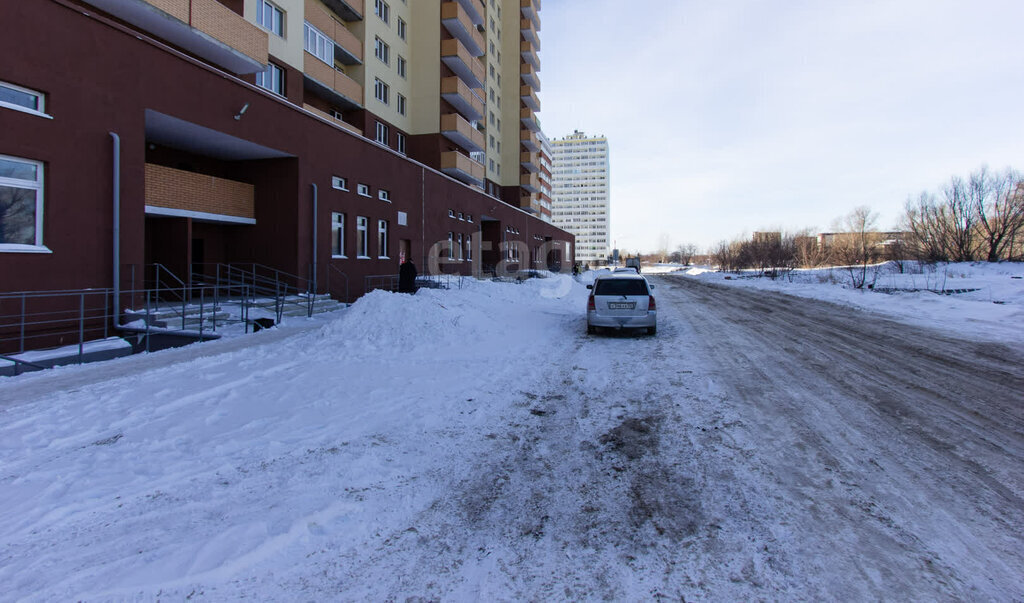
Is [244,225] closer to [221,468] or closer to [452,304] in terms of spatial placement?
[452,304]

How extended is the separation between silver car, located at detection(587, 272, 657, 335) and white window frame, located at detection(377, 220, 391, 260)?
11575 mm

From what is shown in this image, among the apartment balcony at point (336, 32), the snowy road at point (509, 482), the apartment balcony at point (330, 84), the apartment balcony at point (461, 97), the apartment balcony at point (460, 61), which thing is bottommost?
the snowy road at point (509, 482)

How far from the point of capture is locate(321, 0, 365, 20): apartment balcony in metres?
23.3

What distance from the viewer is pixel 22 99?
28.7 ft

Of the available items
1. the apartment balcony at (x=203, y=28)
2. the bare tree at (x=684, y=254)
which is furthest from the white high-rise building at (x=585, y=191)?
the apartment balcony at (x=203, y=28)

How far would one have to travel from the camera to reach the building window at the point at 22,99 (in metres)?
8.47

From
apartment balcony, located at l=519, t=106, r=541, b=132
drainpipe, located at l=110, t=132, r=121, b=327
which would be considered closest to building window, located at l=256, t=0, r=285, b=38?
drainpipe, located at l=110, t=132, r=121, b=327

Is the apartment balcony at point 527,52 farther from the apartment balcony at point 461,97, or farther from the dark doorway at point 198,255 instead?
the dark doorway at point 198,255

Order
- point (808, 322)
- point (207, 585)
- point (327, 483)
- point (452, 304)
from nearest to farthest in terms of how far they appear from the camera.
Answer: point (207, 585), point (327, 483), point (452, 304), point (808, 322)

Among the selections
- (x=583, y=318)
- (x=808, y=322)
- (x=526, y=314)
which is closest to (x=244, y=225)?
(x=526, y=314)

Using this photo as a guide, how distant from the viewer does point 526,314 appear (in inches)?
645

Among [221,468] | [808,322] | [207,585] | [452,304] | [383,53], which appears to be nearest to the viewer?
[207,585]

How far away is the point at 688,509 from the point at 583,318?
12935 mm

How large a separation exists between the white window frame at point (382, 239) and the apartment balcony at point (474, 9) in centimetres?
2119
